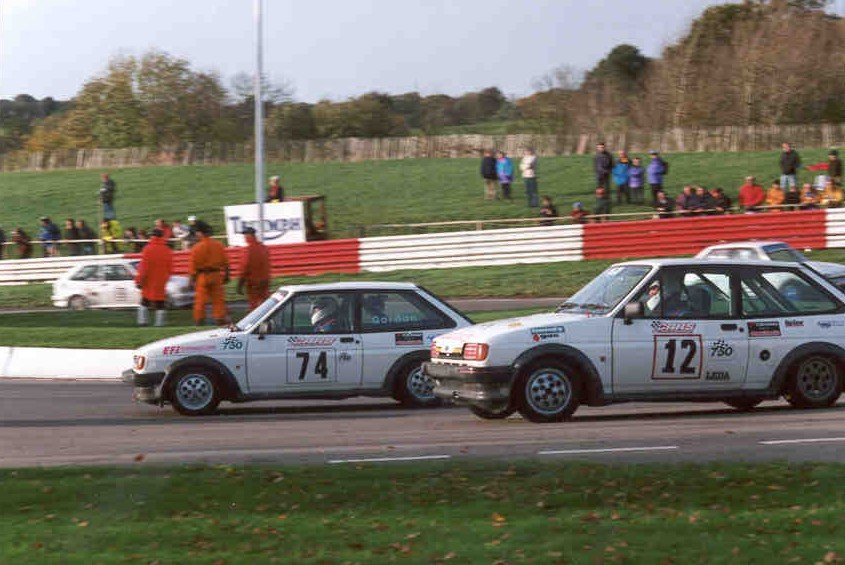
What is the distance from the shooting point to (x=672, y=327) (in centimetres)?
1233

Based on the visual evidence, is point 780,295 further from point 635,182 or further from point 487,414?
point 635,182

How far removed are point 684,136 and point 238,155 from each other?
19.2 m

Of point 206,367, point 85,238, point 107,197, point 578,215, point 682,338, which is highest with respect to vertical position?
point 107,197

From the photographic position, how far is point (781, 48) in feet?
198

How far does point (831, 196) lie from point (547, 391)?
73.8 feet

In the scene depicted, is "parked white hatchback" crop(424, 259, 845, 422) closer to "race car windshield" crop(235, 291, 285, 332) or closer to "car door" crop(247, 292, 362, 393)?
"car door" crop(247, 292, 362, 393)

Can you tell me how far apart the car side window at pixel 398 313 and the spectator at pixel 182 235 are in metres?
22.3

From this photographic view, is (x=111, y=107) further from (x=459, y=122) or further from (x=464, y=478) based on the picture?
(x=464, y=478)

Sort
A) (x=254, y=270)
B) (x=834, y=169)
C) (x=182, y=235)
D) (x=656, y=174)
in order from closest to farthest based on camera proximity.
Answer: (x=254, y=270), (x=834, y=169), (x=656, y=174), (x=182, y=235)

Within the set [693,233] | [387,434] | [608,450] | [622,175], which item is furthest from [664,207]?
[608,450]

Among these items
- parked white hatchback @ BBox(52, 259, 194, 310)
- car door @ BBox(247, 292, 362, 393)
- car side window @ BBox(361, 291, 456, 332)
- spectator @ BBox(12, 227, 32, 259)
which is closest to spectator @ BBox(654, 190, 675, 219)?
parked white hatchback @ BBox(52, 259, 194, 310)

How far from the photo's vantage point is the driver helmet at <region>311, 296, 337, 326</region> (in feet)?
45.7

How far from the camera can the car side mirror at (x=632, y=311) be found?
12.1 m

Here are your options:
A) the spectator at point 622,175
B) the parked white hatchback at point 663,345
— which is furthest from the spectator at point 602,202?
the parked white hatchback at point 663,345
